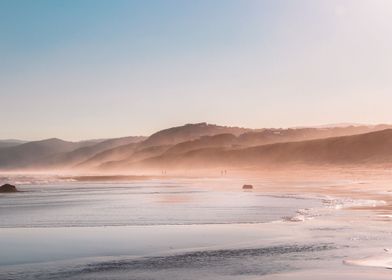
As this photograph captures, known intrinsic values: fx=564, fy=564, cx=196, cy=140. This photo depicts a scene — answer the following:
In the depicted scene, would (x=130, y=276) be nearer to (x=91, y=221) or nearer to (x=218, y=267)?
(x=218, y=267)

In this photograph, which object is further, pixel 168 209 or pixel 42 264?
pixel 168 209

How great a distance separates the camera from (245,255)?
16000mm

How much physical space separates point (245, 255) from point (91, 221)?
11.0 meters

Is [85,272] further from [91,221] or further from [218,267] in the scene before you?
[91,221]

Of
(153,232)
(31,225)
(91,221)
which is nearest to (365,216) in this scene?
(153,232)

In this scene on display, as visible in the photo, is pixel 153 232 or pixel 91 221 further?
pixel 91 221

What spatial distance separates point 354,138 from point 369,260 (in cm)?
18719

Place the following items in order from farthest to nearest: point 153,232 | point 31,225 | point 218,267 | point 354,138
Answer: point 354,138
point 31,225
point 153,232
point 218,267

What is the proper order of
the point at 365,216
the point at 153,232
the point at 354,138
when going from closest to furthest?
the point at 153,232 < the point at 365,216 < the point at 354,138

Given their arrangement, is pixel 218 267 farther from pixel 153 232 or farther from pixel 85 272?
pixel 153 232

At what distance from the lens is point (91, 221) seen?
2514 centimetres

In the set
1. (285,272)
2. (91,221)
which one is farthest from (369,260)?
(91,221)

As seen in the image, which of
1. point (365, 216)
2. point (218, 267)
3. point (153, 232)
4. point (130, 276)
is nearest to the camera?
point (130, 276)

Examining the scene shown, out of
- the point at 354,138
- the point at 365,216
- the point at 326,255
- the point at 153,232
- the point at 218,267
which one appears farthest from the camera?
the point at 354,138
